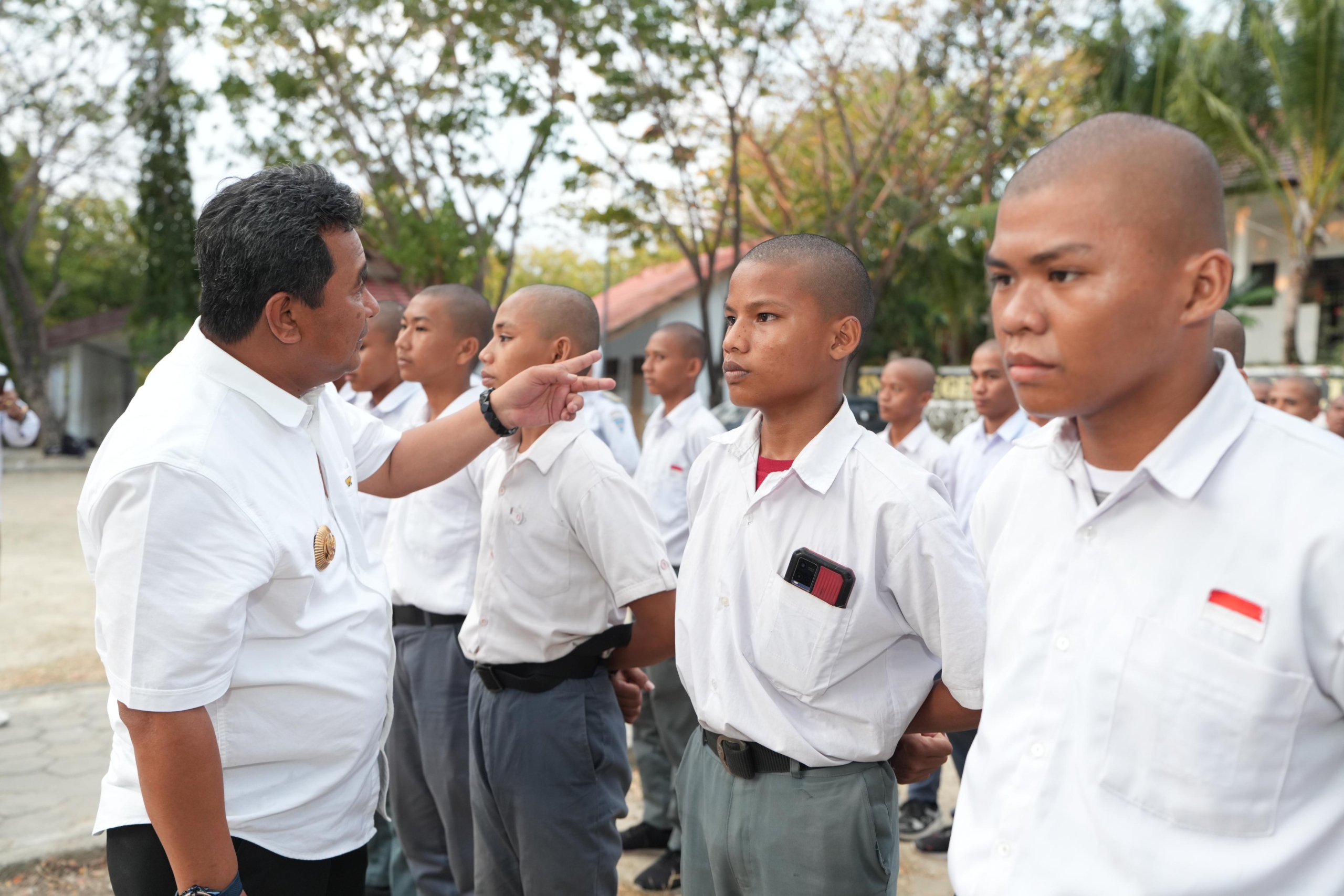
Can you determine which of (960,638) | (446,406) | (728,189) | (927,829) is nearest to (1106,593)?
(960,638)

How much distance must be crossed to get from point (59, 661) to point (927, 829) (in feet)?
18.3

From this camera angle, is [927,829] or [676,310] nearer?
[927,829]

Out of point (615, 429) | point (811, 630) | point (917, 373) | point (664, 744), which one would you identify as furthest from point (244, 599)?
point (917, 373)

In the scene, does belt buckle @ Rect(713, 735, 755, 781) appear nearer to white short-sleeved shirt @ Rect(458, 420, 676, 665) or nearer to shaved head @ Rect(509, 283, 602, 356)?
white short-sleeved shirt @ Rect(458, 420, 676, 665)

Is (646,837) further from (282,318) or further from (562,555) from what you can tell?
(282,318)

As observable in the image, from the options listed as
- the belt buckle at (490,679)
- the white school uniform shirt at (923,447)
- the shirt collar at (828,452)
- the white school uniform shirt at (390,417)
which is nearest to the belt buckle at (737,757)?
the shirt collar at (828,452)

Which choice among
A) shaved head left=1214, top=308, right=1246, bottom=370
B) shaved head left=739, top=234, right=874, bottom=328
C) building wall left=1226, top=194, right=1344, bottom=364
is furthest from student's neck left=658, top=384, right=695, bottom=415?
building wall left=1226, top=194, right=1344, bottom=364

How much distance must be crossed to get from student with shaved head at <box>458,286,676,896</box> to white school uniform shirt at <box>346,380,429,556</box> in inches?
46.4

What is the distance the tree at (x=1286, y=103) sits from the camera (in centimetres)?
1516

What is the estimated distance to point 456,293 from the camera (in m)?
3.98

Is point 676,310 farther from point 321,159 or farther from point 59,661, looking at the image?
point 59,661

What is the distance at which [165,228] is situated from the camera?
24.4 m

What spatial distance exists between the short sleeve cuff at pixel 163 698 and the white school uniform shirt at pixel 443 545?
5.45 ft

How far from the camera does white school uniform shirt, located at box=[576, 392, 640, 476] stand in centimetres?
630
